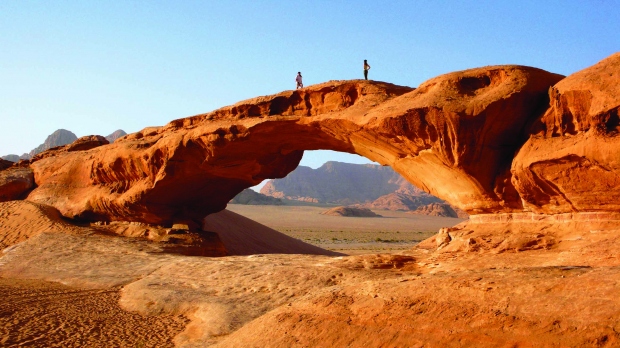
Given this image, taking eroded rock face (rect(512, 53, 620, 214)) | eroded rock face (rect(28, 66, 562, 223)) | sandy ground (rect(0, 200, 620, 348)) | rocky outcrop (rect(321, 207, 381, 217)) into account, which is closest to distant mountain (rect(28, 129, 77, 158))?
rocky outcrop (rect(321, 207, 381, 217))

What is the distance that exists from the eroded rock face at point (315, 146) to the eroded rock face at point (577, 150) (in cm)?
53

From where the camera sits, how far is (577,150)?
7.18 m

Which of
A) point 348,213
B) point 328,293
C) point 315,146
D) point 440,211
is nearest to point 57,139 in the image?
point 348,213

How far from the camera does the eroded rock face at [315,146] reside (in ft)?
28.0

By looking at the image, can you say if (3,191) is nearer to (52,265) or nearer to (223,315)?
(52,265)

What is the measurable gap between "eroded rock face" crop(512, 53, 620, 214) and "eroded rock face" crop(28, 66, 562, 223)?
1.74 ft

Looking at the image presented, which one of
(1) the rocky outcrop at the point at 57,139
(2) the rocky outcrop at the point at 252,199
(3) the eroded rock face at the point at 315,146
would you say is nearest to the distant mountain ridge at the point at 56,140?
(1) the rocky outcrop at the point at 57,139

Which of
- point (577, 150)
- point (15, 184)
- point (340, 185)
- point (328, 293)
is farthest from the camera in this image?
point (340, 185)

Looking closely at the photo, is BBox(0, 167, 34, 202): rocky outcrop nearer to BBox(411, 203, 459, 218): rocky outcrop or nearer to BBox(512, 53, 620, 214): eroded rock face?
BBox(512, 53, 620, 214): eroded rock face

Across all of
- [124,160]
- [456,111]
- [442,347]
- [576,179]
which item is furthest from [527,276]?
[124,160]

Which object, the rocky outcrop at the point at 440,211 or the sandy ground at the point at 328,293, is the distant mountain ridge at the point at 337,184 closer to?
the rocky outcrop at the point at 440,211

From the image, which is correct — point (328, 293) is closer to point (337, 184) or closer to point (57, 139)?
point (57, 139)

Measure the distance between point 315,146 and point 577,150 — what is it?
6314mm

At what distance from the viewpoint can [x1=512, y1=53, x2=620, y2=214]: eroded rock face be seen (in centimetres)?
695
